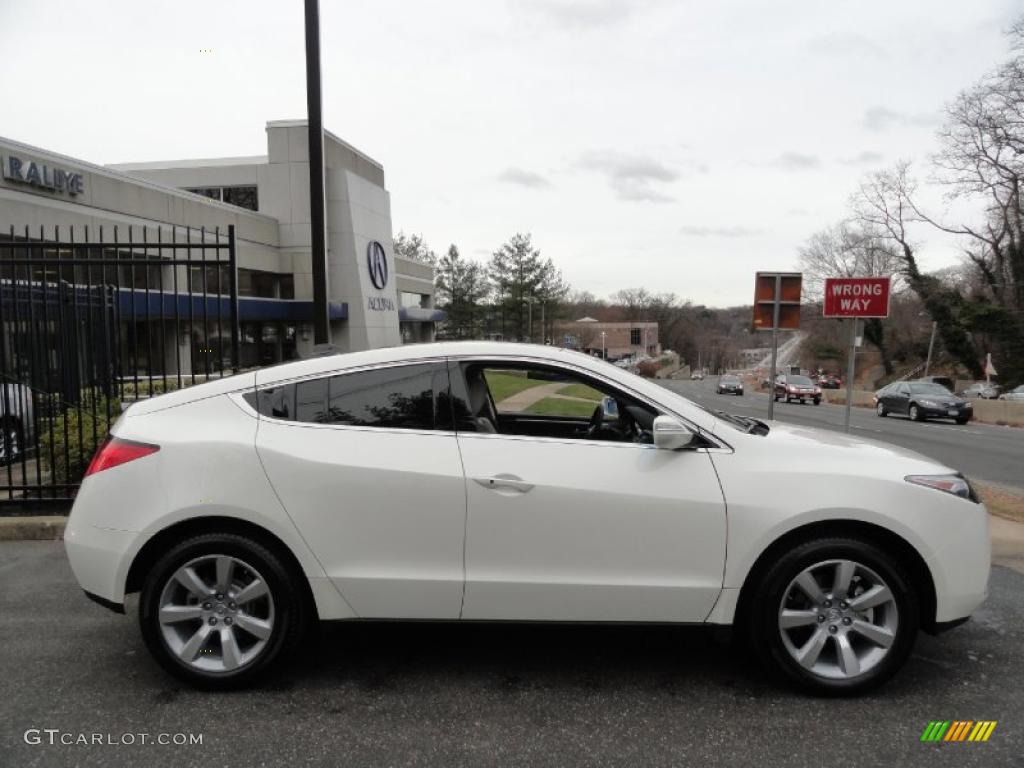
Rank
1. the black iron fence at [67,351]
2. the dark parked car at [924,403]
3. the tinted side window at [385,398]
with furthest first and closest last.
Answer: the dark parked car at [924,403] < the black iron fence at [67,351] < the tinted side window at [385,398]

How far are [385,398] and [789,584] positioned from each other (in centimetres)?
202

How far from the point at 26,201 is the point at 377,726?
22649 millimetres

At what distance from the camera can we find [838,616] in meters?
3.19

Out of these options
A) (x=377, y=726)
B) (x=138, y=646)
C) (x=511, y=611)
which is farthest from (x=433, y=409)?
(x=138, y=646)

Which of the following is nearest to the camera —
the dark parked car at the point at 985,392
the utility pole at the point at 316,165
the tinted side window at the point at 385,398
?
the tinted side window at the point at 385,398

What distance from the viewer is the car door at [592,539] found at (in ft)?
10.4

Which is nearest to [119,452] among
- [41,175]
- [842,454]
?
[842,454]

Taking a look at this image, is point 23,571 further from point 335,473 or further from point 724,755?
point 724,755

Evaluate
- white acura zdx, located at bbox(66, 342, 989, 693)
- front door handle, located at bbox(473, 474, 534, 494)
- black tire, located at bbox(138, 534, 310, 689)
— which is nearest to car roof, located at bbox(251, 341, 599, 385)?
white acura zdx, located at bbox(66, 342, 989, 693)

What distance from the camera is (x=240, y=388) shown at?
3.46 metres

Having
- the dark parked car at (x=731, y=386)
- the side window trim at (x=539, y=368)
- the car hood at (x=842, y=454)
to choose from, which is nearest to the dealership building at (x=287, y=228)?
the side window trim at (x=539, y=368)

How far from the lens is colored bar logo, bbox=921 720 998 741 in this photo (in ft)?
9.58

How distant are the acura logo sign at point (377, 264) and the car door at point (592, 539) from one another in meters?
30.7

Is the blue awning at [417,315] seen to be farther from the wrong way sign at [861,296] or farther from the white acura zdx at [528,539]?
the white acura zdx at [528,539]
